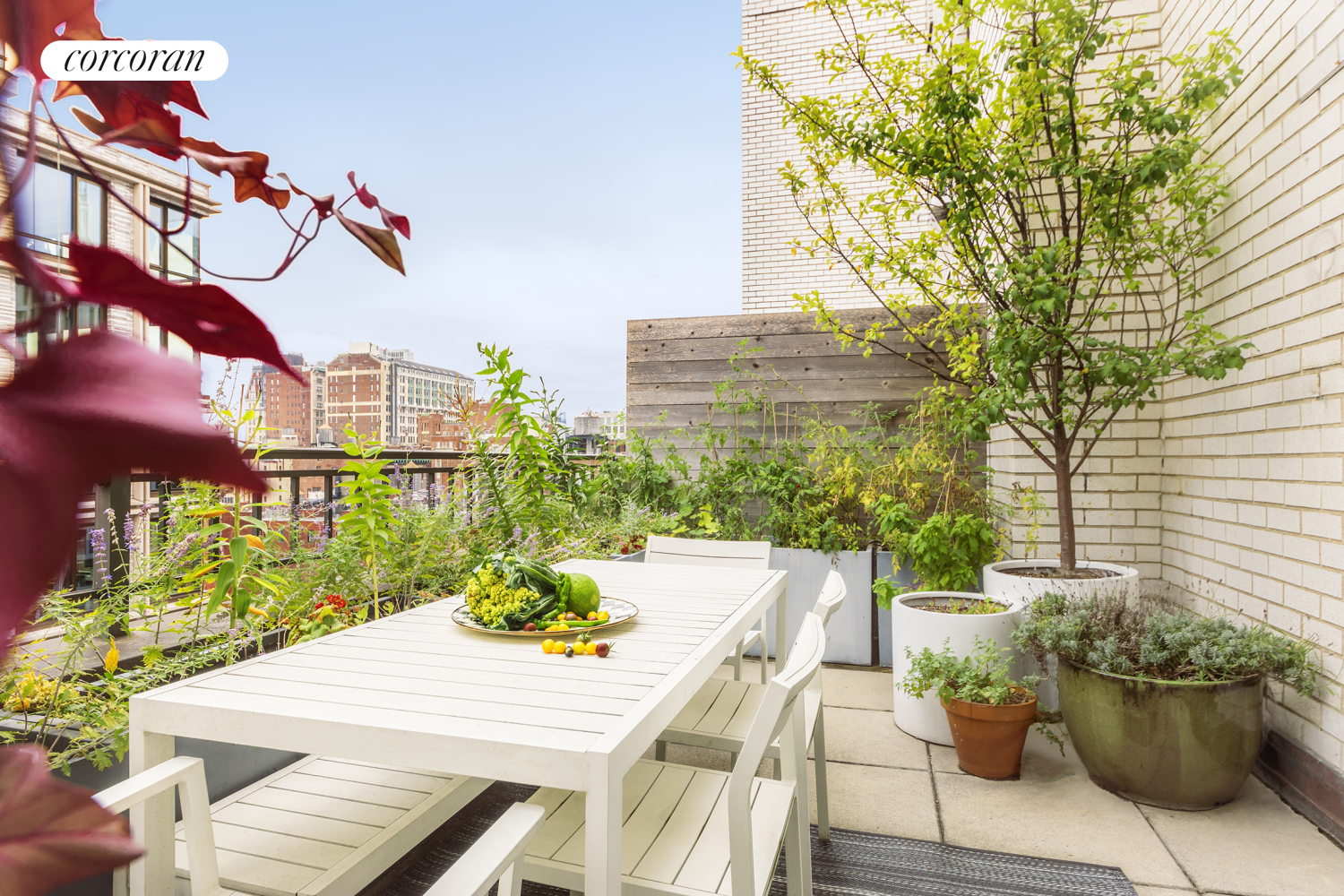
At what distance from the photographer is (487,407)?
Answer: 349 cm

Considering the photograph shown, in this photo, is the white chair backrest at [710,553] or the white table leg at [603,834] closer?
the white table leg at [603,834]

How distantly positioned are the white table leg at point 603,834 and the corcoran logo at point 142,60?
39.7 inches

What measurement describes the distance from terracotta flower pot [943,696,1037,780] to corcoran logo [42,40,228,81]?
9.22ft

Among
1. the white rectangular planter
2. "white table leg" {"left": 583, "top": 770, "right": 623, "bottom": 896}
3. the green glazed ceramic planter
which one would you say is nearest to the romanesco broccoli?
"white table leg" {"left": 583, "top": 770, "right": 623, "bottom": 896}

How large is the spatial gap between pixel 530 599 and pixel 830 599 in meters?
0.72

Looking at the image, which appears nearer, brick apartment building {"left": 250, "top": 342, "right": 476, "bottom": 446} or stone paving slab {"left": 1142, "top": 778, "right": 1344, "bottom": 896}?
brick apartment building {"left": 250, "top": 342, "right": 476, "bottom": 446}

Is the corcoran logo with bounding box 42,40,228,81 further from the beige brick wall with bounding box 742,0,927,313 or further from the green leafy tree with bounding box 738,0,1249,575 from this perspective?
the beige brick wall with bounding box 742,0,927,313

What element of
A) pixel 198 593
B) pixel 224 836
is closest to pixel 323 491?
pixel 198 593

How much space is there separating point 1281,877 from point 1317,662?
0.64 meters

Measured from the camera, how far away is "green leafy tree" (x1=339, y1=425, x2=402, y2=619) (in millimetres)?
2389

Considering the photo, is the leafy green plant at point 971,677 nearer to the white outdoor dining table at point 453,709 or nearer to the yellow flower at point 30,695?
the white outdoor dining table at point 453,709

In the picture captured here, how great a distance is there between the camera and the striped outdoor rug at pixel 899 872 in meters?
1.96

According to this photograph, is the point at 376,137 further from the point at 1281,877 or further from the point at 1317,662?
the point at 1317,662

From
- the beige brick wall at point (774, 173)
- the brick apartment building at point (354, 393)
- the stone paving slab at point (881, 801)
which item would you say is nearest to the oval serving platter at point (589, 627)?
the stone paving slab at point (881, 801)
